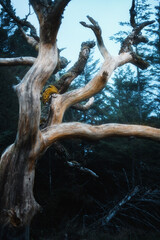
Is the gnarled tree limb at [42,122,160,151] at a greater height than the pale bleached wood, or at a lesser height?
lesser

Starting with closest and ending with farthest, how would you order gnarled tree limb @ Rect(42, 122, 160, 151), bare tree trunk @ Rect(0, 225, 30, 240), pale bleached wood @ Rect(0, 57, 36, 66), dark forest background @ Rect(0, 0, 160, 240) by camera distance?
bare tree trunk @ Rect(0, 225, 30, 240)
gnarled tree limb @ Rect(42, 122, 160, 151)
pale bleached wood @ Rect(0, 57, 36, 66)
dark forest background @ Rect(0, 0, 160, 240)

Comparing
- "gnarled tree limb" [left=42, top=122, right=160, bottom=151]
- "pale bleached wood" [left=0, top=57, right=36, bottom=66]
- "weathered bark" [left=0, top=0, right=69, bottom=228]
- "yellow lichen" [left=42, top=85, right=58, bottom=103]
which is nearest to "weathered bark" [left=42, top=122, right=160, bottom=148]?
"gnarled tree limb" [left=42, top=122, right=160, bottom=151]

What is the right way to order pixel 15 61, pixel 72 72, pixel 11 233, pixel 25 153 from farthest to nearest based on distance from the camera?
pixel 72 72 → pixel 15 61 → pixel 25 153 → pixel 11 233

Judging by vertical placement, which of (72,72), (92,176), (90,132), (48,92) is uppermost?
(72,72)

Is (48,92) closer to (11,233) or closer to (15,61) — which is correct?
(15,61)

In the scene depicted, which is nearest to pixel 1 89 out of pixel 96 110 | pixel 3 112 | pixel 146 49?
pixel 3 112

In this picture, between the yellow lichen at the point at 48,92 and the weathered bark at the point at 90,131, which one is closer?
the weathered bark at the point at 90,131

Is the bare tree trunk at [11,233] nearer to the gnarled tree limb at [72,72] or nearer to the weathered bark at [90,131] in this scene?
the weathered bark at [90,131]

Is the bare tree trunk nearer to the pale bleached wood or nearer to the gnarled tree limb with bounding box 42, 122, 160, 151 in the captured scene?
the gnarled tree limb with bounding box 42, 122, 160, 151

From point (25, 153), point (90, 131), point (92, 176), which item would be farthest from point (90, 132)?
point (92, 176)

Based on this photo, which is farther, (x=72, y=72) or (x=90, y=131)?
(x=72, y=72)

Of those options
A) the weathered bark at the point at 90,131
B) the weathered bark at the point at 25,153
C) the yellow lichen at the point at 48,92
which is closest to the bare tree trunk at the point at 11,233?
the weathered bark at the point at 25,153

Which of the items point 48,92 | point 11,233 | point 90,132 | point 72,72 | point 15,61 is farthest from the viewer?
point 72,72

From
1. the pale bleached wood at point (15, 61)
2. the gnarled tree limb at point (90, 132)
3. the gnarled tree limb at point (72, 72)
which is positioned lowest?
the gnarled tree limb at point (90, 132)
